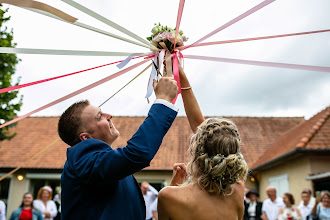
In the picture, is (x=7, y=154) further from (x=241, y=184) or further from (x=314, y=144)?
(x=241, y=184)

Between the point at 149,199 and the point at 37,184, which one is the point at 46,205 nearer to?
the point at 149,199

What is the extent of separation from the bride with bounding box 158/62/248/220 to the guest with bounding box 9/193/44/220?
5.43m

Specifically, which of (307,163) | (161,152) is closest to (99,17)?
(307,163)

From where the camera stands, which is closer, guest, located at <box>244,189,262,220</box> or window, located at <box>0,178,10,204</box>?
guest, located at <box>244,189,262,220</box>

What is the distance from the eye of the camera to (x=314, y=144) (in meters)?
10.9

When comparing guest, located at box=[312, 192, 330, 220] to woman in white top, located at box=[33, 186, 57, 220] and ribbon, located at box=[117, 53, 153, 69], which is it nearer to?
woman in white top, located at box=[33, 186, 57, 220]

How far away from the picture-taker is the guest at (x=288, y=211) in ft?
24.1

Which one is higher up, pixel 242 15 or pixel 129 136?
pixel 129 136

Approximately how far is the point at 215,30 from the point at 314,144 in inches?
396

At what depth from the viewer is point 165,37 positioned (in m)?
2.36

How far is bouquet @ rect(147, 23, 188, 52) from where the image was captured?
2357mm

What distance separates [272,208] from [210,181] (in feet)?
21.4

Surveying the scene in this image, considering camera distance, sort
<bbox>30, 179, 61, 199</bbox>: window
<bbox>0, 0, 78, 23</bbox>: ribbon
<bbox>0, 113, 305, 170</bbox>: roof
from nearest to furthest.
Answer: <bbox>0, 0, 78, 23</bbox>: ribbon → <bbox>0, 113, 305, 170</bbox>: roof → <bbox>30, 179, 61, 199</bbox>: window

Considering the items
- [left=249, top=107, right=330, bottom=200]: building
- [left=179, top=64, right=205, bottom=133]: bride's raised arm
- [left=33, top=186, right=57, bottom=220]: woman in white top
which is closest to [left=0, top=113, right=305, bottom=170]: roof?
[left=249, top=107, right=330, bottom=200]: building
